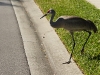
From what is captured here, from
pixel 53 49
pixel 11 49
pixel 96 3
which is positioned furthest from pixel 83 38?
pixel 96 3

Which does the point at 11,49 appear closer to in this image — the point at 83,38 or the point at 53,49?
the point at 53,49

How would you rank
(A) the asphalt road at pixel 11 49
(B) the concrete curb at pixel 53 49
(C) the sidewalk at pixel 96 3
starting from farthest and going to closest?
(C) the sidewalk at pixel 96 3 < (A) the asphalt road at pixel 11 49 < (B) the concrete curb at pixel 53 49

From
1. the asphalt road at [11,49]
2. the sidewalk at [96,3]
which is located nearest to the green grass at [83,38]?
the sidewalk at [96,3]

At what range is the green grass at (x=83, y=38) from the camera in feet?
19.7

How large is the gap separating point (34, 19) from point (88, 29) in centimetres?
469

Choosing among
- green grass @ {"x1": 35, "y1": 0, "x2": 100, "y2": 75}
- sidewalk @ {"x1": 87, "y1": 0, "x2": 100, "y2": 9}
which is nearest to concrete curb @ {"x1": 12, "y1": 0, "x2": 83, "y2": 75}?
green grass @ {"x1": 35, "y1": 0, "x2": 100, "y2": 75}

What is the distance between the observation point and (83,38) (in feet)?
25.6

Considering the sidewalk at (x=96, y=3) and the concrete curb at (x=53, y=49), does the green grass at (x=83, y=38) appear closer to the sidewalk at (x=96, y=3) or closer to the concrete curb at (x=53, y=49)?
the concrete curb at (x=53, y=49)

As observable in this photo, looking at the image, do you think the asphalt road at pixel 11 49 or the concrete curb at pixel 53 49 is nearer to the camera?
the concrete curb at pixel 53 49

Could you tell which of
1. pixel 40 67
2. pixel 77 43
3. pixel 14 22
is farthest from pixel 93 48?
pixel 14 22

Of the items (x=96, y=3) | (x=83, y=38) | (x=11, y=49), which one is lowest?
(x=96, y=3)

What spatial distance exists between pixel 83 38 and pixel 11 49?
185cm

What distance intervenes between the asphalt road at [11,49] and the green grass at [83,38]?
1.10 m

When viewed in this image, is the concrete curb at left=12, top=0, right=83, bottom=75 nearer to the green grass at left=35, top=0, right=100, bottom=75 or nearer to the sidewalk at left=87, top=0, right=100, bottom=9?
the green grass at left=35, top=0, right=100, bottom=75
